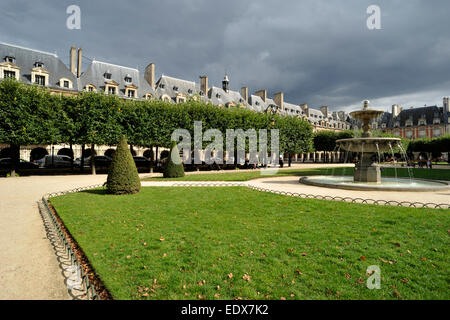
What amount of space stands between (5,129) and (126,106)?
10051 millimetres

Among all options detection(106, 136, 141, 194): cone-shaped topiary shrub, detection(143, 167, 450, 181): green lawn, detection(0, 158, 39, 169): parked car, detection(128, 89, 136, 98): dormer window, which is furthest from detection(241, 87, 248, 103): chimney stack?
detection(106, 136, 141, 194): cone-shaped topiary shrub

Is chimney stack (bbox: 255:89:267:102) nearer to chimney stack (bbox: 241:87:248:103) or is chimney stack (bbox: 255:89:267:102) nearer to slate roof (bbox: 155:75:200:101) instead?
chimney stack (bbox: 241:87:248:103)

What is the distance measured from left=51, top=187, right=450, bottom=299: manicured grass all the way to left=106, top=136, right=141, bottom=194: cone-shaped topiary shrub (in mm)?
3081

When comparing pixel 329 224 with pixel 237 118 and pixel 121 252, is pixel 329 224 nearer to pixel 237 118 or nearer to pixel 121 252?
pixel 121 252

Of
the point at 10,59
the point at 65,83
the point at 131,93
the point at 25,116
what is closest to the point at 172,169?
the point at 25,116

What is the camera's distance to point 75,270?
13.2ft

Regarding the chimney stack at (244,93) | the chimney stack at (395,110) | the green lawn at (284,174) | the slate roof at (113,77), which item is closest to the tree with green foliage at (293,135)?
the green lawn at (284,174)

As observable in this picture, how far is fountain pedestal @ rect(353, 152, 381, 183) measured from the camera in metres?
12.6

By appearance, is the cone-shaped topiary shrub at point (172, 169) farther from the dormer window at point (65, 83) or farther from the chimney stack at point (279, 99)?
the chimney stack at point (279, 99)

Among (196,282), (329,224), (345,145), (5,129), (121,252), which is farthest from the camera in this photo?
(5,129)

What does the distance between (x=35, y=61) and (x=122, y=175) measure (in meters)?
36.1

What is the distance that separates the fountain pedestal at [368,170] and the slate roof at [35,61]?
39619mm

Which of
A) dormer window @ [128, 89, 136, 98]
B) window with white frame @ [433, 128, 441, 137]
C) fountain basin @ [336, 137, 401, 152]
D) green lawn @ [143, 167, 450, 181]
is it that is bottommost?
green lawn @ [143, 167, 450, 181]

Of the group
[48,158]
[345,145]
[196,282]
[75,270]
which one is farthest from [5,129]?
[345,145]
